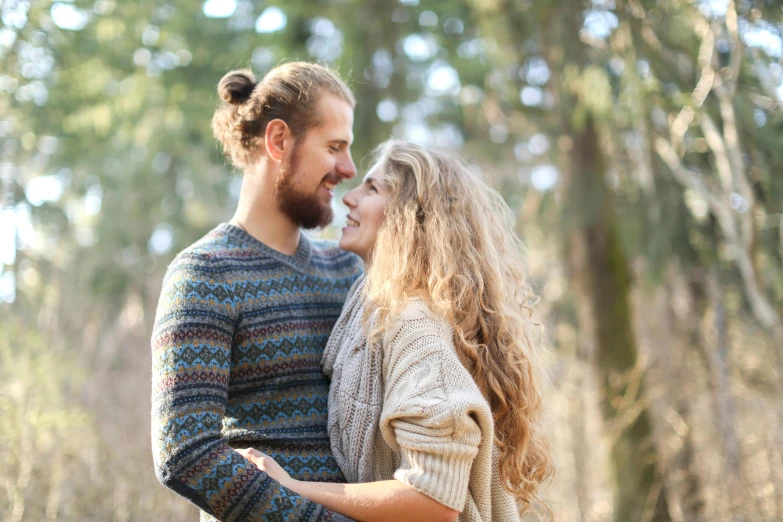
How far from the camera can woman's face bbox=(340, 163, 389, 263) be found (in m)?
2.07

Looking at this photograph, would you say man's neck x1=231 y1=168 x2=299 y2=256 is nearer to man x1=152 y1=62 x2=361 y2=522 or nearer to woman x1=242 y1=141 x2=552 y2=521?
man x1=152 y1=62 x2=361 y2=522

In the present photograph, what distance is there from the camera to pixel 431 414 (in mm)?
1614

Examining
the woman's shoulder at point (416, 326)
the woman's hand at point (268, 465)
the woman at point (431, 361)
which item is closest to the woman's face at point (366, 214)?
the woman at point (431, 361)

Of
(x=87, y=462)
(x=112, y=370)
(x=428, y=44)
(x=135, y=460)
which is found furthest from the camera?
(x=428, y=44)

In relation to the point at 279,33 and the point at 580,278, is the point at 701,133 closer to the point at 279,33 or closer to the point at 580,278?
the point at 580,278

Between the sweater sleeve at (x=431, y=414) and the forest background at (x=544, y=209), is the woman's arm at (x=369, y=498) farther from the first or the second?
the forest background at (x=544, y=209)

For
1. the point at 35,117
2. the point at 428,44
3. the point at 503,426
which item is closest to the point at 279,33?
the point at 428,44

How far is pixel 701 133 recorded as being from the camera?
151 inches

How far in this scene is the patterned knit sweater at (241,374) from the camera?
1647 mm

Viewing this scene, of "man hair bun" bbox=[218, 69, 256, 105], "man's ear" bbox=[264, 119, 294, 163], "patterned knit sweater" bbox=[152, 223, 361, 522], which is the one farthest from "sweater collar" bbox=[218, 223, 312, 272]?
"man hair bun" bbox=[218, 69, 256, 105]

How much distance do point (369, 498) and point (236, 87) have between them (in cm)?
133

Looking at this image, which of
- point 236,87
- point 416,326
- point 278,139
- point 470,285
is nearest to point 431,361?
point 416,326

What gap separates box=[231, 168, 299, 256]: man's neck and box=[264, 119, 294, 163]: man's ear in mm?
86

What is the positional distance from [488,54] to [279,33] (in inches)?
65.9
